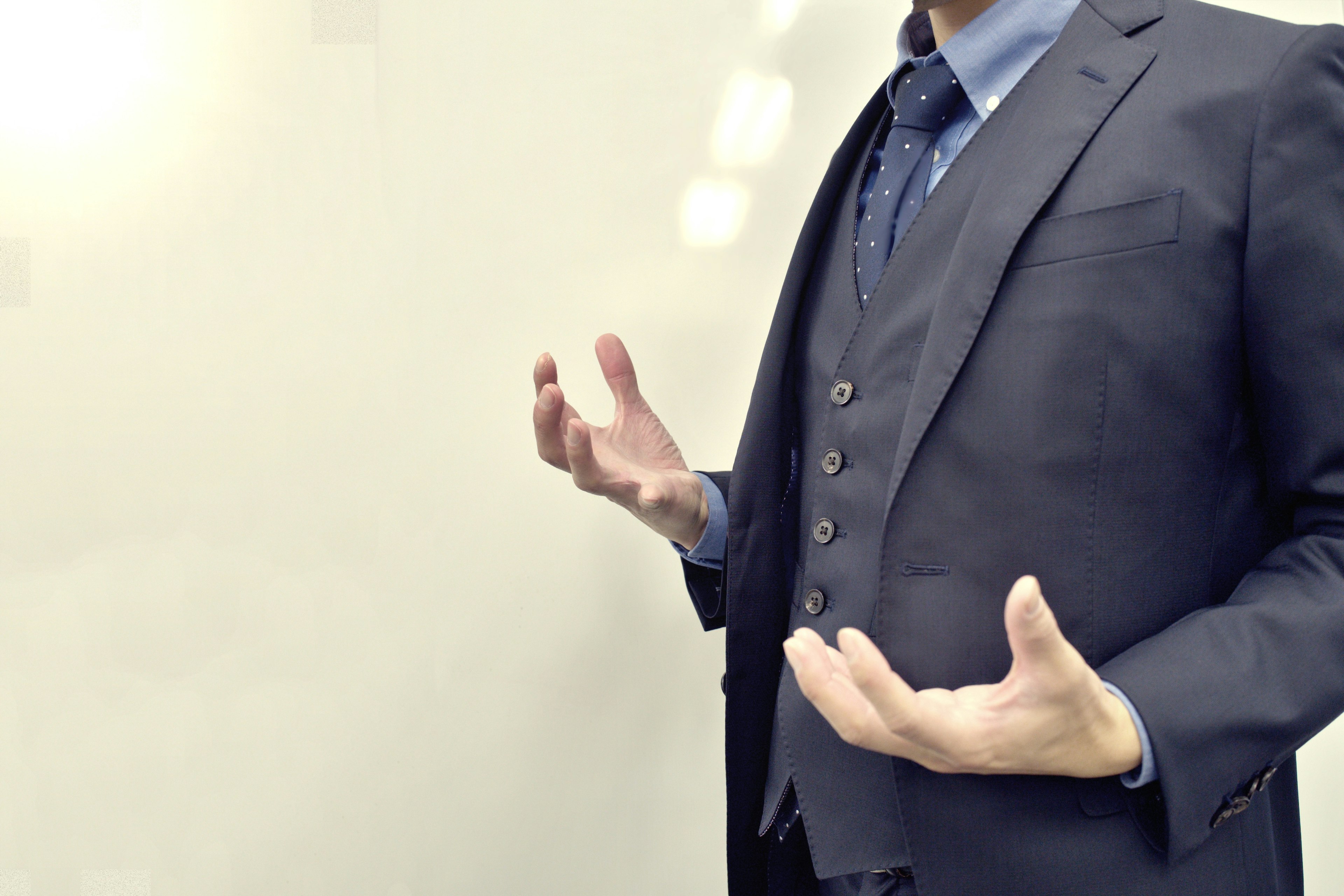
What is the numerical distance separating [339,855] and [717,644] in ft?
1.94

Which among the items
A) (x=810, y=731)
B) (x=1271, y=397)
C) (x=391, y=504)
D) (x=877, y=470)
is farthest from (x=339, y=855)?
(x=1271, y=397)

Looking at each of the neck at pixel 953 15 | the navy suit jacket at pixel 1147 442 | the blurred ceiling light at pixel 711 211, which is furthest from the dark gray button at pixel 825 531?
the blurred ceiling light at pixel 711 211

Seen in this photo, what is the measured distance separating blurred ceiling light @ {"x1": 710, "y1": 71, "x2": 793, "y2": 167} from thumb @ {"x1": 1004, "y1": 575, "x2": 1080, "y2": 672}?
0.95m

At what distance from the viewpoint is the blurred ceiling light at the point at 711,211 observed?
1268mm

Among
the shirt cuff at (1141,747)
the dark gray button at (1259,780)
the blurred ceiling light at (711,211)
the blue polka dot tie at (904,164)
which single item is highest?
the blurred ceiling light at (711,211)

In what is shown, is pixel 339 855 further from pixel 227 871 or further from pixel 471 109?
pixel 471 109

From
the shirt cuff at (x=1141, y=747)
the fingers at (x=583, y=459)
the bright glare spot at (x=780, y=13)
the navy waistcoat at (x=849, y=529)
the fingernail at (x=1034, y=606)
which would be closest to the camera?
the fingernail at (x=1034, y=606)

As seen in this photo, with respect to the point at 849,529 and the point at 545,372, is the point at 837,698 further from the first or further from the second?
the point at 545,372

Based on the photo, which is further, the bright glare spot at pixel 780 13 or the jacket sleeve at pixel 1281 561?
the bright glare spot at pixel 780 13

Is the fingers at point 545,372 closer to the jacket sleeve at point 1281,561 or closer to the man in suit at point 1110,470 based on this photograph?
the man in suit at point 1110,470

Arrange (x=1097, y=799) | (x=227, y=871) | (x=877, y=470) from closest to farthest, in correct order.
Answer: (x=1097, y=799) → (x=877, y=470) → (x=227, y=871)

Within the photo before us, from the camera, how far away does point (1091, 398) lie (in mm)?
623

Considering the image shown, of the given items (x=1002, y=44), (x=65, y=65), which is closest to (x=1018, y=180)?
(x=1002, y=44)

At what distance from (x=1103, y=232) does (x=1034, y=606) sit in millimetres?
316
